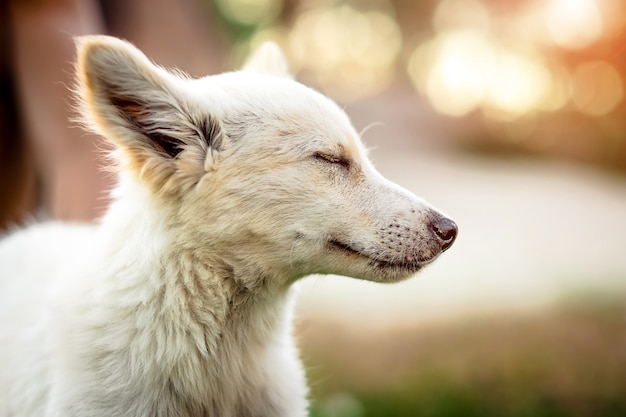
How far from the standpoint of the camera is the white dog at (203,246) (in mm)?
2209

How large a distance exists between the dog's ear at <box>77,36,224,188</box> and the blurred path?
5.24 ft

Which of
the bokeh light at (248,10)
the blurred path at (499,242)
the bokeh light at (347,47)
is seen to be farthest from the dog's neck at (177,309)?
the bokeh light at (347,47)

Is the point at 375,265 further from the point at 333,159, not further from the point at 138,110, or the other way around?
the point at 138,110

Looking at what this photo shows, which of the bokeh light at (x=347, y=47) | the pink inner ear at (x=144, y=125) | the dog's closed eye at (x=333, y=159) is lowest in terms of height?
the pink inner ear at (x=144, y=125)

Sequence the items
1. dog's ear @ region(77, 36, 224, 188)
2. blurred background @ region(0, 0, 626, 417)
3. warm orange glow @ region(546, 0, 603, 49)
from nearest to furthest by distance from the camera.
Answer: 1. dog's ear @ region(77, 36, 224, 188)
2. blurred background @ region(0, 0, 626, 417)
3. warm orange glow @ region(546, 0, 603, 49)

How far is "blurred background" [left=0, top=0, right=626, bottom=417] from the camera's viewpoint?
12.7 feet

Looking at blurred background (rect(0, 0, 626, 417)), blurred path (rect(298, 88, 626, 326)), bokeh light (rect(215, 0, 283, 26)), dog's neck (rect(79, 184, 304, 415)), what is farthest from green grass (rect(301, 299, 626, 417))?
bokeh light (rect(215, 0, 283, 26))

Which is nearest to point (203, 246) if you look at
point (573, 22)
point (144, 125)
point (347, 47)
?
point (144, 125)

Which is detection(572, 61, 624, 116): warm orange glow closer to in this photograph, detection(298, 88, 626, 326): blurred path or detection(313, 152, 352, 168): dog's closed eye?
detection(298, 88, 626, 326): blurred path

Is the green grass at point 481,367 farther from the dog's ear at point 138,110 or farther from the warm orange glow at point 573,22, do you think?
the warm orange glow at point 573,22

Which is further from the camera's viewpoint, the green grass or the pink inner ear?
the green grass

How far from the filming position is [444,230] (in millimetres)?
2312

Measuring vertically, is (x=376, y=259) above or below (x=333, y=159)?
below

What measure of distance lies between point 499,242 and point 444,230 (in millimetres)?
5035
